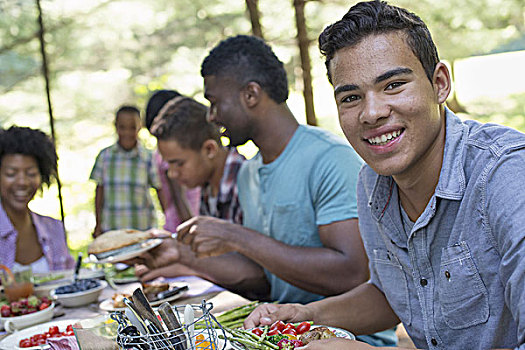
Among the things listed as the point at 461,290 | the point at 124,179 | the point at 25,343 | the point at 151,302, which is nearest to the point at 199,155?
the point at 151,302

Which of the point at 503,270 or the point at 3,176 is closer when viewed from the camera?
the point at 503,270

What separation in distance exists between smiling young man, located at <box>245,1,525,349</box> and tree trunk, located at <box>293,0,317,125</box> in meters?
4.91

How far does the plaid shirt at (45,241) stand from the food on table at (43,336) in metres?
1.72

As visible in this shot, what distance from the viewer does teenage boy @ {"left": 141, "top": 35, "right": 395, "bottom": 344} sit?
247 centimetres

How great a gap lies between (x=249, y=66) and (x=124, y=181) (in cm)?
351

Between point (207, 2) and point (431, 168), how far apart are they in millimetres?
10215

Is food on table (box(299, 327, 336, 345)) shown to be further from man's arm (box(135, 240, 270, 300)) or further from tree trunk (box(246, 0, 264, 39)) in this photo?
tree trunk (box(246, 0, 264, 39))

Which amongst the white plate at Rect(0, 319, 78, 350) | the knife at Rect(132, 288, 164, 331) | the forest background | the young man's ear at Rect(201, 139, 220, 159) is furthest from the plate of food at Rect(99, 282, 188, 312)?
the forest background

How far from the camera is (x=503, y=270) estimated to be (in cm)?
132

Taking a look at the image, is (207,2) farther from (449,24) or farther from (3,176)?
(3,176)

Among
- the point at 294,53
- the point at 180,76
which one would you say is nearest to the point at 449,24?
the point at 294,53

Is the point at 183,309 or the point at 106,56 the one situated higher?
the point at 106,56

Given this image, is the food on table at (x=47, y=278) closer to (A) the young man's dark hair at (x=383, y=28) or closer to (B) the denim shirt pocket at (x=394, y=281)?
(B) the denim shirt pocket at (x=394, y=281)

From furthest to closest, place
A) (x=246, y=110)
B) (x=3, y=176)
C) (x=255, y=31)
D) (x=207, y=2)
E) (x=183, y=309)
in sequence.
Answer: (x=207, y=2), (x=255, y=31), (x=3, y=176), (x=246, y=110), (x=183, y=309)
